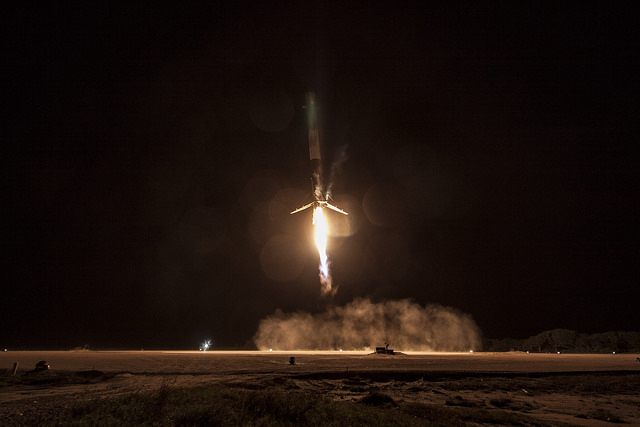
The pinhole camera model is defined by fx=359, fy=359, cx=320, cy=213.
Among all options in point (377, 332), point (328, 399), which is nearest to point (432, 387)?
point (328, 399)

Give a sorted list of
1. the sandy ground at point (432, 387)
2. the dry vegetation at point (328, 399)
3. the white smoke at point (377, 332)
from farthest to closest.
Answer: the white smoke at point (377, 332) → the sandy ground at point (432, 387) → the dry vegetation at point (328, 399)

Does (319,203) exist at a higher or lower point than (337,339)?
higher

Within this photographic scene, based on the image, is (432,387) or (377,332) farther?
(377,332)

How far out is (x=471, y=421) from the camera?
660 inches

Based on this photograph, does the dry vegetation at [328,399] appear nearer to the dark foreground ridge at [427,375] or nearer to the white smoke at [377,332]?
the dark foreground ridge at [427,375]

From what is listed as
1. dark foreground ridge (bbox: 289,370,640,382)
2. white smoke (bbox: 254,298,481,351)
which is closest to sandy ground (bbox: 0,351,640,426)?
dark foreground ridge (bbox: 289,370,640,382)

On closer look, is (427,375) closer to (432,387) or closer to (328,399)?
(432,387)

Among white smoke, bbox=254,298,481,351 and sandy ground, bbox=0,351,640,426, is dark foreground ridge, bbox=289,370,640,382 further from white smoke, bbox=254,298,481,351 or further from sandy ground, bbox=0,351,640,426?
white smoke, bbox=254,298,481,351

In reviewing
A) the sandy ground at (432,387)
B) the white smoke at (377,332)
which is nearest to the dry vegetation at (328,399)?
the sandy ground at (432,387)

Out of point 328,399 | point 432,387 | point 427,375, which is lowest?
point 432,387

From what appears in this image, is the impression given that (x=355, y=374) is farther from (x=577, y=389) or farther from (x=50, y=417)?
(x=50, y=417)

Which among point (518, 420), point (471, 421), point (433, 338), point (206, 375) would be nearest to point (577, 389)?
point (518, 420)

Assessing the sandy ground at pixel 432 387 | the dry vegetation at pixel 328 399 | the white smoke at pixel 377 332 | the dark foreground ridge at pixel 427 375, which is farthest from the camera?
the white smoke at pixel 377 332

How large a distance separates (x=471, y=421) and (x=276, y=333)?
266 feet
